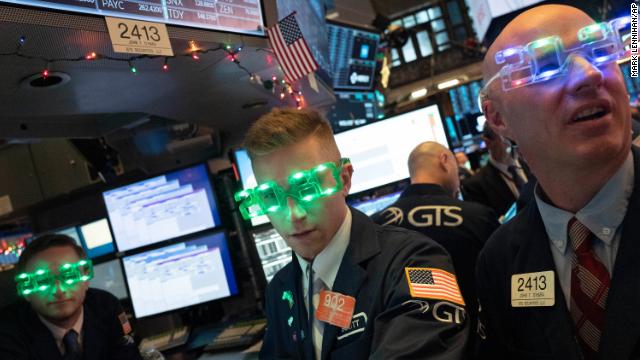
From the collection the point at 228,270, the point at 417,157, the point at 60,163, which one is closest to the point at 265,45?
the point at 417,157

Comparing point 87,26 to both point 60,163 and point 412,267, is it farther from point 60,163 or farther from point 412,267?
point 60,163

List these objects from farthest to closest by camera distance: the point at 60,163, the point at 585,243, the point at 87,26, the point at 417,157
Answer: the point at 60,163
the point at 417,157
the point at 87,26
the point at 585,243

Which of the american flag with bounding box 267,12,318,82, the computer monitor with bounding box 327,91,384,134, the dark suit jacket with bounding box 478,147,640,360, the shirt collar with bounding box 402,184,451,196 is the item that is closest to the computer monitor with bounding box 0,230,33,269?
the american flag with bounding box 267,12,318,82

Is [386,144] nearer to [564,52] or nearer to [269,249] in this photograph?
[269,249]

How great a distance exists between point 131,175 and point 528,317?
300 centimetres

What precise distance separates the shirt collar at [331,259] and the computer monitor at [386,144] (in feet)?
5.96

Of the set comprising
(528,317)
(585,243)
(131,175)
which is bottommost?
(528,317)

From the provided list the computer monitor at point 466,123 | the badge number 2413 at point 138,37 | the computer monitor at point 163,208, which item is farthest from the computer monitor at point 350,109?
the badge number 2413 at point 138,37

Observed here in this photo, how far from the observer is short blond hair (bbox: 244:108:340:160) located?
58.4 inches

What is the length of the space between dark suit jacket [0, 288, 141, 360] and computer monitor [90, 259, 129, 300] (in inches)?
36.8

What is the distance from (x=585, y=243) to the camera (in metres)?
1.17

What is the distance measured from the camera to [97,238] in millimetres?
3498

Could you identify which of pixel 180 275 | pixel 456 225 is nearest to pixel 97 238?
pixel 180 275

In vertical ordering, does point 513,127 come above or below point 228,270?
above
